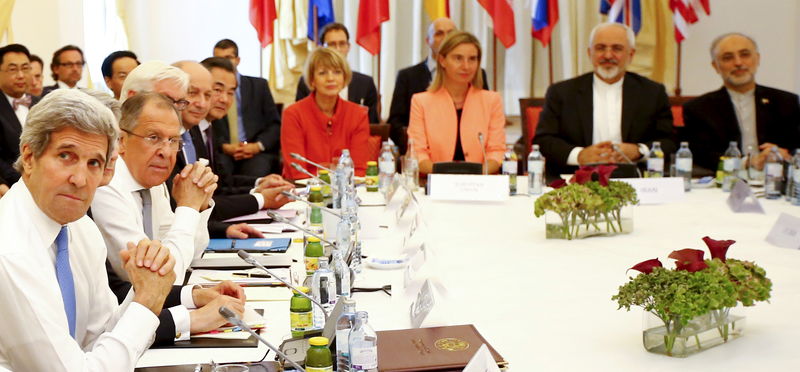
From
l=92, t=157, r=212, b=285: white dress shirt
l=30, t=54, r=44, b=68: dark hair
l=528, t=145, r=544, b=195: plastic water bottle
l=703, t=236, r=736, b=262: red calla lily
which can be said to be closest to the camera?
→ l=703, t=236, r=736, b=262: red calla lily

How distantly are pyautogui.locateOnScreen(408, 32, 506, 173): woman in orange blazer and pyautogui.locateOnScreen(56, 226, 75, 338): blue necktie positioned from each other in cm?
328

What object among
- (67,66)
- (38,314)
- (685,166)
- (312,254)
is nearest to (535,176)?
(685,166)

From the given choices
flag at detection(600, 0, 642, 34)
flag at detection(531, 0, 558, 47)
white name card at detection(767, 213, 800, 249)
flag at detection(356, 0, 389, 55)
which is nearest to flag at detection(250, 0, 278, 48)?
flag at detection(356, 0, 389, 55)

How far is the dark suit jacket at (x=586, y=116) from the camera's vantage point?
4.79 m

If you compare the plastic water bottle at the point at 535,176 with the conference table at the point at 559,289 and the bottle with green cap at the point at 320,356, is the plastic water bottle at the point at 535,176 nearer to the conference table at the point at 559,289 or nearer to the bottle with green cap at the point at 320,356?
the conference table at the point at 559,289

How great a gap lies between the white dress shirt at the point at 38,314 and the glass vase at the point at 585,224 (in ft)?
5.24

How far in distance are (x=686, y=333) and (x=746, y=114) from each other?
377 centimetres

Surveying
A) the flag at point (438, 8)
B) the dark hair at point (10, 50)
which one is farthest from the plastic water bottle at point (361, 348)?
the flag at point (438, 8)

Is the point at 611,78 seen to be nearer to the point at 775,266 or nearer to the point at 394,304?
A: the point at 775,266

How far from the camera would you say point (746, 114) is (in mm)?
5090

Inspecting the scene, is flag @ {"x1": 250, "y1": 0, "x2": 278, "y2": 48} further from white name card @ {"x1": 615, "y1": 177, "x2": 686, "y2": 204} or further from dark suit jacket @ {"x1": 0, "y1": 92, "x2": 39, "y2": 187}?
white name card @ {"x1": 615, "y1": 177, "x2": 686, "y2": 204}

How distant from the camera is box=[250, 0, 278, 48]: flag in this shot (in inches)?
281

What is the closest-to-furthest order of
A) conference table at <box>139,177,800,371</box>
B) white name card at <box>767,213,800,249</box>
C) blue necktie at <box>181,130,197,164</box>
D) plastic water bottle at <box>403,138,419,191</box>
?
1. conference table at <box>139,177,800,371</box>
2. white name card at <box>767,213,800,249</box>
3. blue necktie at <box>181,130,197,164</box>
4. plastic water bottle at <box>403,138,419,191</box>

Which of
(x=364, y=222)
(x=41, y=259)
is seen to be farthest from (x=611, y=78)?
(x=41, y=259)
